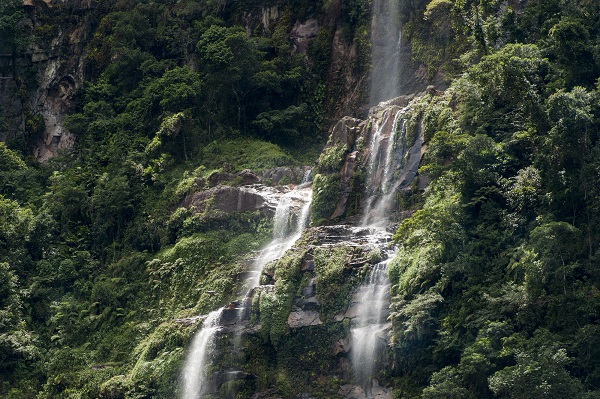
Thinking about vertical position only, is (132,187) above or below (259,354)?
above

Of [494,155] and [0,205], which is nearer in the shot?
[494,155]

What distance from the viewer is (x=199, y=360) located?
1668 inches

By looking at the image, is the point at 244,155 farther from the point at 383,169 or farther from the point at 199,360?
the point at 199,360

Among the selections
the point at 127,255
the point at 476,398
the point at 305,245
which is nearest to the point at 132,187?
the point at 127,255

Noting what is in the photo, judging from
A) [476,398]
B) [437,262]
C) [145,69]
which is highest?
[145,69]

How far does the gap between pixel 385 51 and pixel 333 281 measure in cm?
1630

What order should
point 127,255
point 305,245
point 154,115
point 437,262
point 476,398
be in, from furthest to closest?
1. point 154,115
2. point 127,255
3. point 305,245
4. point 437,262
5. point 476,398

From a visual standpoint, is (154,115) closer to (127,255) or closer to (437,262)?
(127,255)

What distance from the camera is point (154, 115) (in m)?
56.7

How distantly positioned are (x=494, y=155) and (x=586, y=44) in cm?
505

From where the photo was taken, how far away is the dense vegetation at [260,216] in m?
36.8

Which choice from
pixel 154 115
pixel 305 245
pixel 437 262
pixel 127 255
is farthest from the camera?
pixel 154 115

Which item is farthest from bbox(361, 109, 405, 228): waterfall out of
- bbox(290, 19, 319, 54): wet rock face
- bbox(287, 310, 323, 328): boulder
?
bbox(290, 19, 319, 54): wet rock face

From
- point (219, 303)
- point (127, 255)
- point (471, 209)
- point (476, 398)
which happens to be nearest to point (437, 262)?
point (471, 209)
